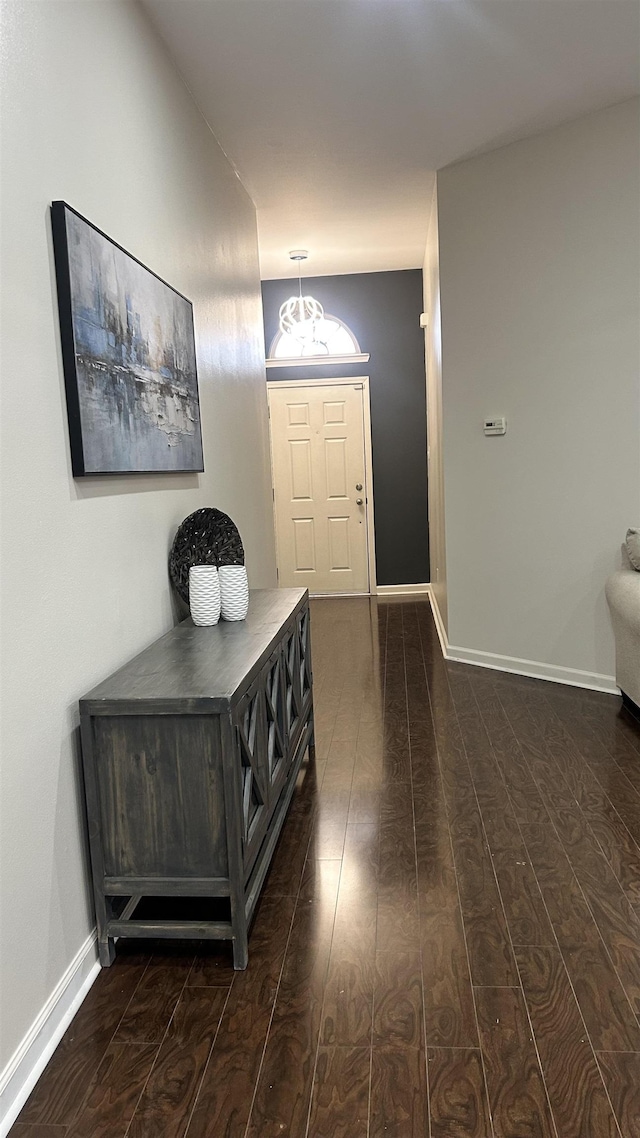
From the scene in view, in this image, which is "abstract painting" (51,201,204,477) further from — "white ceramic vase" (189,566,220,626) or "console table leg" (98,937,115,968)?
"console table leg" (98,937,115,968)

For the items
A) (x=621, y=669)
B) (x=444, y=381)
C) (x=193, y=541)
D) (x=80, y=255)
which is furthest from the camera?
(x=444, y=381)

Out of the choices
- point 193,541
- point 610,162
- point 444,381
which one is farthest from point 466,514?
point 193,541

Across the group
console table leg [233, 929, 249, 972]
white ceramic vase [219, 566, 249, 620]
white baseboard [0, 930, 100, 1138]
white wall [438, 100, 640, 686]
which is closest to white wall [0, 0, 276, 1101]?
white baseboard [0, 930, 100, 1138]

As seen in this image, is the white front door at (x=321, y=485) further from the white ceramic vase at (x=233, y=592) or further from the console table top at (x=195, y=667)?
the white ceramic vase at (x=233, y=592)

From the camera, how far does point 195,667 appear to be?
2.23 m

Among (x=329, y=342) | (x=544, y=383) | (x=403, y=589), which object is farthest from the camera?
(x=403, y=589)

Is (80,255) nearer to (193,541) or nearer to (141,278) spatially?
(141,278)

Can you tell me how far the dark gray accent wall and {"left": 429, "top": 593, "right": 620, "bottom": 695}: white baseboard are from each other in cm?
235

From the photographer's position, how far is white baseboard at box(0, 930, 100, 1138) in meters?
1.59

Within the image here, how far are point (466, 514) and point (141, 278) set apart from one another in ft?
9.18

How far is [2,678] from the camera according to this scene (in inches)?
64.8

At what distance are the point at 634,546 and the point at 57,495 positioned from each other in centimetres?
287

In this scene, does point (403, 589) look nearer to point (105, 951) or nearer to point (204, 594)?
point (204, 594)

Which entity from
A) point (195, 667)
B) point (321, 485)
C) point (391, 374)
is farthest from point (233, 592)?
point (391, 374)
